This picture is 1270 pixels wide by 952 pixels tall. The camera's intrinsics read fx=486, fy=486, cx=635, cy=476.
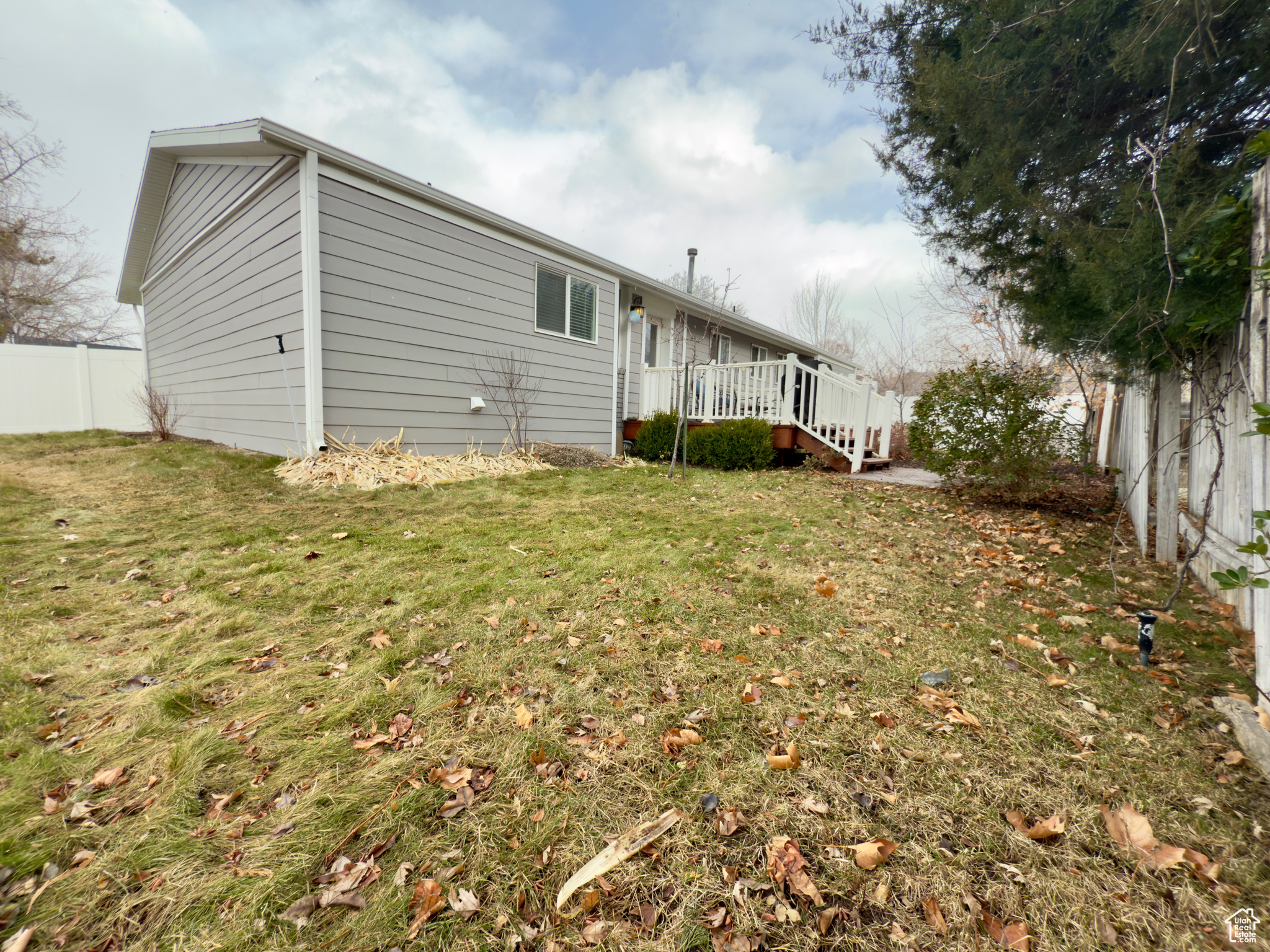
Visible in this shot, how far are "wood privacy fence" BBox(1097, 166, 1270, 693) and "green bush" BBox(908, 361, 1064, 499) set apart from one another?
0.68m

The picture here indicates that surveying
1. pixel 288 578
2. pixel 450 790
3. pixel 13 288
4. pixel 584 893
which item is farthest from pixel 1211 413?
pixel 13 288

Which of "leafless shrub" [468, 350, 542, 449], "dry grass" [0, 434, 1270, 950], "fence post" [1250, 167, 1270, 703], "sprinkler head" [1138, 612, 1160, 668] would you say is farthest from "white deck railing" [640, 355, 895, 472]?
"fence post" [1250, 167, 1270, 703]

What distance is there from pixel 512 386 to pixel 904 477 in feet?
20.5

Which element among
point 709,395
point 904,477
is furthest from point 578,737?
point 709,395

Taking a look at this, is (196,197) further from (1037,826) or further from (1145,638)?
(1145,638)

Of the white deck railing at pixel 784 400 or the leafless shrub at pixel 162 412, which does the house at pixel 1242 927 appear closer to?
the white deck railing at pixel 784 400

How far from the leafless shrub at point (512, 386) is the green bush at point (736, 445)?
2.83 meters

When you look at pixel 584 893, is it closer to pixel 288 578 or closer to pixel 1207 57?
pixel 288 578

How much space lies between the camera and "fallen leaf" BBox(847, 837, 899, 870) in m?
1.31

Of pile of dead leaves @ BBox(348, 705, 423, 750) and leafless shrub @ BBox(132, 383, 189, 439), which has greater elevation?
leafless shrub @ BBox(132, 383, 189, 439)

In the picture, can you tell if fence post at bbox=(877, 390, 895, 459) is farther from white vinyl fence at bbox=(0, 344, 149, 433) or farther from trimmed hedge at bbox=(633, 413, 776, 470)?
white vinyl fence at bbox=(0, 344, 149, 433)

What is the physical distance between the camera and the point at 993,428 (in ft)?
17.0

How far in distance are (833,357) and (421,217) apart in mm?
13120

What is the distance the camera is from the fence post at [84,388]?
36.4ft
